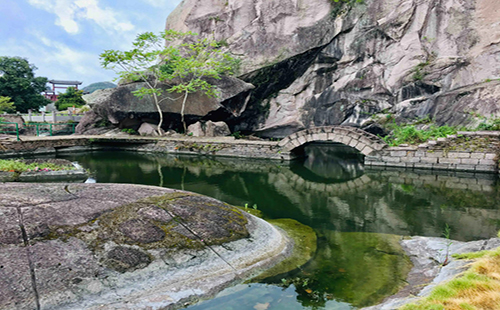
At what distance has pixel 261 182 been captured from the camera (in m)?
12.3

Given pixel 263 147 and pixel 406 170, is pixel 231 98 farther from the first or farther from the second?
pixel 406 170

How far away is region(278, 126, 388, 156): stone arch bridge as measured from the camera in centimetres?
1549

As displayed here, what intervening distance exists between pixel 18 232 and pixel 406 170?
1480 cm

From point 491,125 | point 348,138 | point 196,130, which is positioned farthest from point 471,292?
point 196,130

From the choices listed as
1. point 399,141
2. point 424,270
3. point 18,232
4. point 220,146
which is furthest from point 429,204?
point 220,146

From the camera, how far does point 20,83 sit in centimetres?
3177

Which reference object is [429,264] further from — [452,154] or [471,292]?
[452,154]

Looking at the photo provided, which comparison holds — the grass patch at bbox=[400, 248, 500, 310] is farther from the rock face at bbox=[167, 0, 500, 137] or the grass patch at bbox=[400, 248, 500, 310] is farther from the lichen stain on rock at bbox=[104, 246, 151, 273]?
the rock face at bbox=[167, 0, 500, 137]

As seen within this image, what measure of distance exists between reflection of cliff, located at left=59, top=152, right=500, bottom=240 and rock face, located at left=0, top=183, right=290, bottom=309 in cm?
331

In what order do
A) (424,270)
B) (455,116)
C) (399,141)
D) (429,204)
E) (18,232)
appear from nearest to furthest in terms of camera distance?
(18,232)
(424,270)
(429,204)
(399,141)
(455,116)

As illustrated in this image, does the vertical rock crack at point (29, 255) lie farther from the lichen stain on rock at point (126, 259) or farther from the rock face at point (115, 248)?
the lichen stain on rock at point (126, 259)

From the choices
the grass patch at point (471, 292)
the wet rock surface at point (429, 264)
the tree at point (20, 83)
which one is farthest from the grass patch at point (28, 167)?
the tree at point (20, 83)

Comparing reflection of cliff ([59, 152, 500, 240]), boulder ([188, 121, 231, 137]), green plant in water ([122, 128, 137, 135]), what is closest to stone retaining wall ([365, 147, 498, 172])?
reflection of cliff ([59, 152, 500, 240])

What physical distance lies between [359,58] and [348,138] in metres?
8.66
